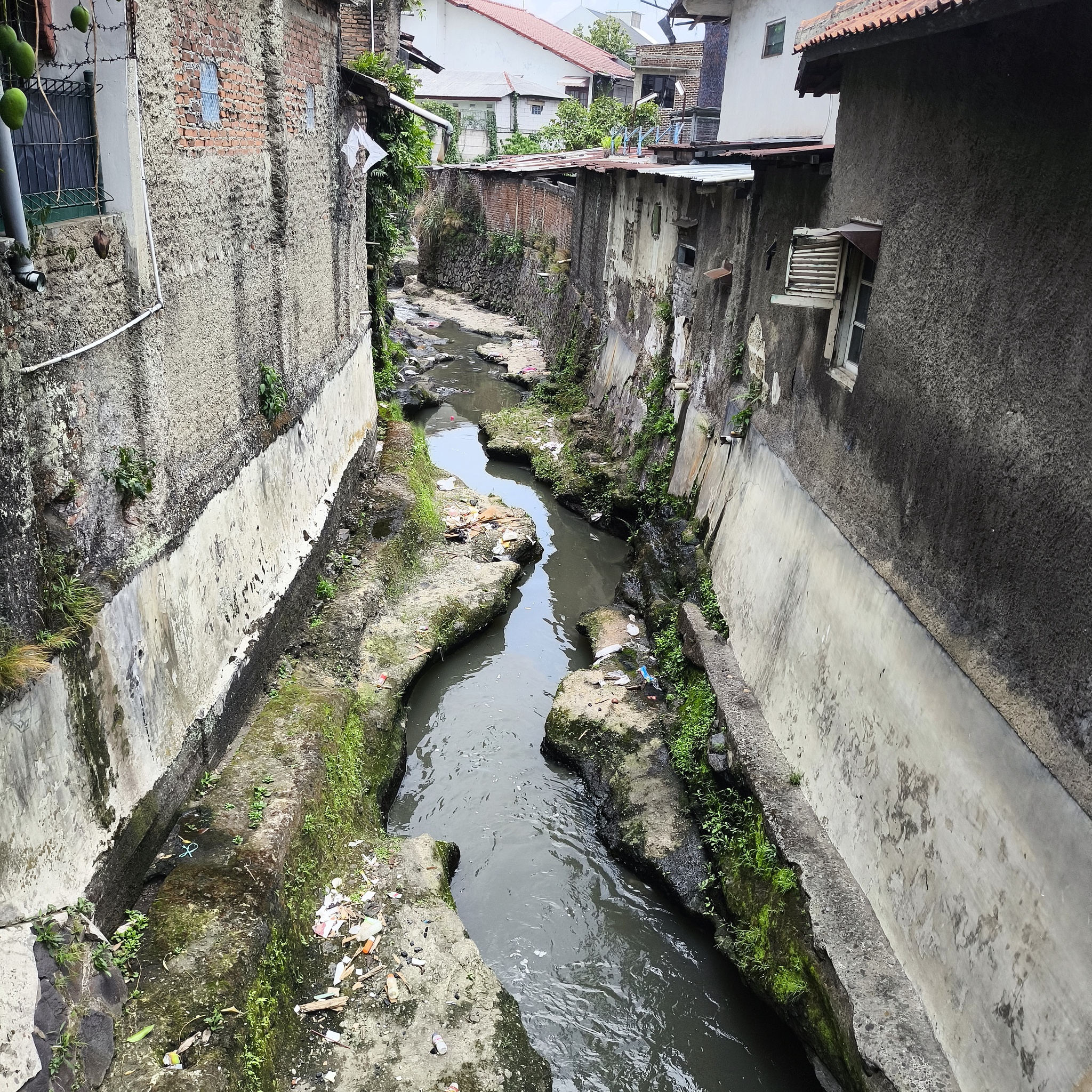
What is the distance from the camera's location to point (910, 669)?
504cm

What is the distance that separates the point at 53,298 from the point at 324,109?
253 inches

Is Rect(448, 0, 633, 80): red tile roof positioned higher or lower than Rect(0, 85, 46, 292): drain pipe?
higher

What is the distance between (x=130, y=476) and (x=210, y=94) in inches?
112

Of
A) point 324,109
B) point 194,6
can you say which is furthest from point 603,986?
point 324,109

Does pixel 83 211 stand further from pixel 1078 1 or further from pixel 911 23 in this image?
pixel 1078 1

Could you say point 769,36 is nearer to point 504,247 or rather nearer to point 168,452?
point 168,452

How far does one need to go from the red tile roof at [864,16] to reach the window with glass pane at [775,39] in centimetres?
649

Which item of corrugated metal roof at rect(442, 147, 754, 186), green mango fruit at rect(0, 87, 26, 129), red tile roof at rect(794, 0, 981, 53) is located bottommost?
green mango fruit at rect(0, 87, 26, 129)

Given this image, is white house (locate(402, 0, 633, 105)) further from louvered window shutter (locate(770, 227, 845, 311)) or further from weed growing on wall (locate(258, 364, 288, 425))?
louvered window shutter (locate(770, 227, 845, 311))

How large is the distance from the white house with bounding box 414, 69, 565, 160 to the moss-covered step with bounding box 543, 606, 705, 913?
30.8m

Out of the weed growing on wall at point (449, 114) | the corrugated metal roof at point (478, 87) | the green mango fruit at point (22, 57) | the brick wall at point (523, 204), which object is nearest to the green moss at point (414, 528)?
the green mango fruit at point (22, 57)

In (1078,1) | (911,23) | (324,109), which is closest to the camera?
(1078,1)

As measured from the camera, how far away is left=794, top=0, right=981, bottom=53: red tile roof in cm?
415

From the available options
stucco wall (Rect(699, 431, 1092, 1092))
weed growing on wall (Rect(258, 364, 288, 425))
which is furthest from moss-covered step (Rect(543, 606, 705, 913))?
weed growing on wall (Rect(258, 364, 288, 425))
